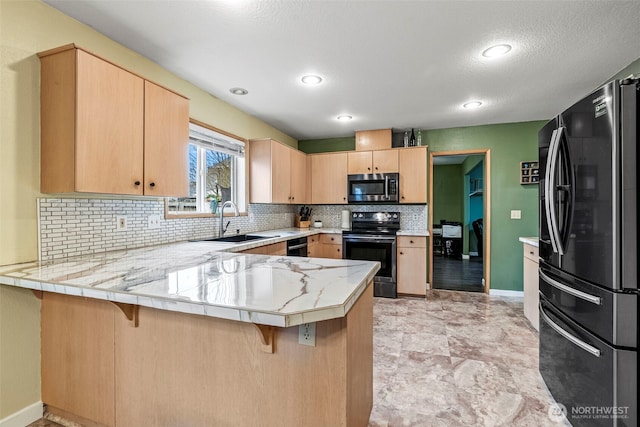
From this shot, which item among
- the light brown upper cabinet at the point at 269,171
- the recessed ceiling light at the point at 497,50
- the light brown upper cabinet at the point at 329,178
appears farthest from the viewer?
the light brown upper cabinet at the point at 329,178

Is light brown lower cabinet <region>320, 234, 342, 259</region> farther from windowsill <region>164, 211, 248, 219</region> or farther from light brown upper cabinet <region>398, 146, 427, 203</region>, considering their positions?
windowsill <region>164, 211, 248, 219</region>

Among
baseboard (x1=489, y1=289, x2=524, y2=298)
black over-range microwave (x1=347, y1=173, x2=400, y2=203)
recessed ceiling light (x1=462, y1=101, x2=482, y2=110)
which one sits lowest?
baseboard (x1=489, y1=289, x2=524, y2=298)

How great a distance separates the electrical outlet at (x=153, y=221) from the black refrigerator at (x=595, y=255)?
2.88 meters

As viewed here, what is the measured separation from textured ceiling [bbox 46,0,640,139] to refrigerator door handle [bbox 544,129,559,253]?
0.84 m

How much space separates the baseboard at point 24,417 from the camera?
1.62 metres

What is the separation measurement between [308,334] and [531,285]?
2920mm

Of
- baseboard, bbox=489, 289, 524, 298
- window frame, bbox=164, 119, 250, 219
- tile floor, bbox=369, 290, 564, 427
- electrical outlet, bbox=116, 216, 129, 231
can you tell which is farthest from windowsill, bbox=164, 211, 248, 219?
baseboard, bbox=489, 289, 524, 298

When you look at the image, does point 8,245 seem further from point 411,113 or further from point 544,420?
point 411,113

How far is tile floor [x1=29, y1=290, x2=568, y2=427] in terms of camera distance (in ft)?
5.85

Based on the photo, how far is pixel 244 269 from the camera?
157 cm

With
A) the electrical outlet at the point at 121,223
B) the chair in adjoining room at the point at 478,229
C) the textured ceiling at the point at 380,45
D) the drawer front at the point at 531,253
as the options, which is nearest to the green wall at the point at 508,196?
the textured ceiling at the point at 380,45

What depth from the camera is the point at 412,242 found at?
4168 mm

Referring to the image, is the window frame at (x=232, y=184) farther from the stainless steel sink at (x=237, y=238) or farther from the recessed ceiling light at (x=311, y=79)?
the recessed ceiling light at (x=311, y=79)

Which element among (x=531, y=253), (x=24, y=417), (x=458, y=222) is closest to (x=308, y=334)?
(x=24, y=417)
